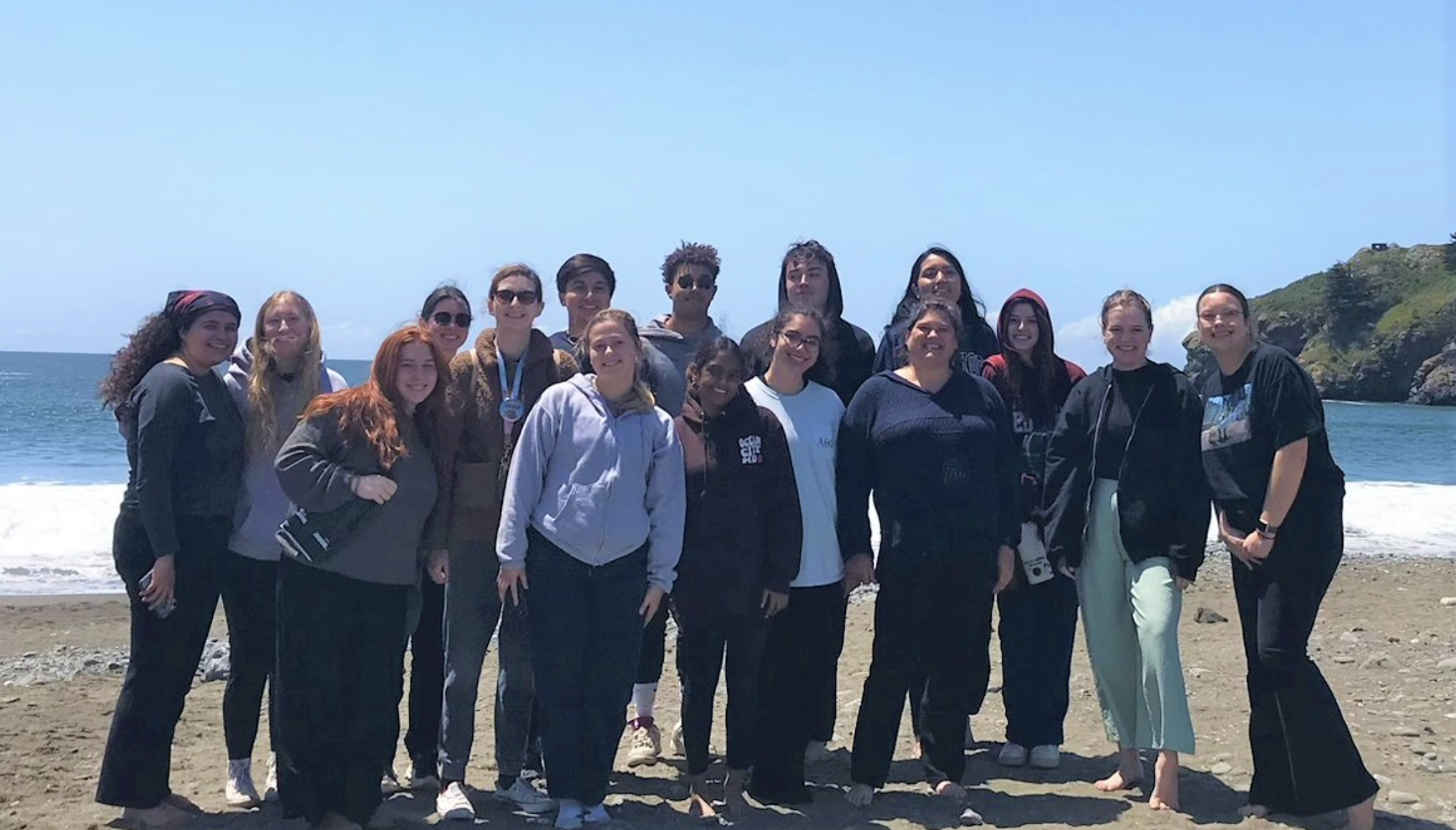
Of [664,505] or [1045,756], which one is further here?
[1045,756]

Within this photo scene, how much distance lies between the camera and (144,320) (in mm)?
4867

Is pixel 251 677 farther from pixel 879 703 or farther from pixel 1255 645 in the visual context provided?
pixel 1255 645

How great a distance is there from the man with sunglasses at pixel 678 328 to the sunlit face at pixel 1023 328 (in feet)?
4.75

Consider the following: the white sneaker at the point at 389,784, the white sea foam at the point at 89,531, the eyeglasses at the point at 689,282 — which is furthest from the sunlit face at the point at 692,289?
the white sea foam at the point at 89,531

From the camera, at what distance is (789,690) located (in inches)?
199

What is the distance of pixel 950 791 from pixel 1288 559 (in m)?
1.74

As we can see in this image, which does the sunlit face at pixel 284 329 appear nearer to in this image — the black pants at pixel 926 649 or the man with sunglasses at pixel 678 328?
the man with sunglasses at pixel 678 328

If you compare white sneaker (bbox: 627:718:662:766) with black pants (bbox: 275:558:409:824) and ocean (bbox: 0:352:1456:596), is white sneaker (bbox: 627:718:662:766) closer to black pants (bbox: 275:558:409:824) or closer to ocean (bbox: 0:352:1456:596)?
black pants (bbox: 275:558:409:824)

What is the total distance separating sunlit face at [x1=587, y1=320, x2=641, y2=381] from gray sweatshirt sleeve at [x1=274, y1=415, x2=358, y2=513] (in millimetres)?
1019

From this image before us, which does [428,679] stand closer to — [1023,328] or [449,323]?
[449,323]

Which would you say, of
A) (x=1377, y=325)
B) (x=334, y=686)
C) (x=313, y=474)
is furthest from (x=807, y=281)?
(x=1377, y=325)

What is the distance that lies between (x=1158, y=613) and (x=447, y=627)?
3007 millimetres

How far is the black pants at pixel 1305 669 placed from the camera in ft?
15.5

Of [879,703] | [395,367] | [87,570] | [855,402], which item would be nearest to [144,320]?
[395,367]
